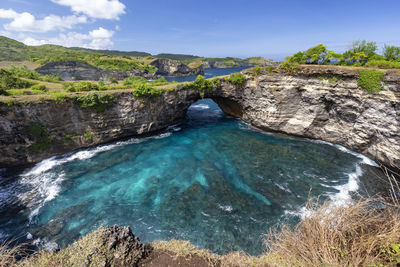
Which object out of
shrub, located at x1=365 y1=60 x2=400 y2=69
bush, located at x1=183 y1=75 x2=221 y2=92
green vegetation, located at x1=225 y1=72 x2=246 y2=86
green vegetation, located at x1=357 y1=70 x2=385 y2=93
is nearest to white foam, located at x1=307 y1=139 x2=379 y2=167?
green vegetation, located at x1=357 y1=70 x2=385 y2=93

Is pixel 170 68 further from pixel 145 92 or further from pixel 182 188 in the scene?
pixel 182 188

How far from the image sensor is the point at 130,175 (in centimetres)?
1814

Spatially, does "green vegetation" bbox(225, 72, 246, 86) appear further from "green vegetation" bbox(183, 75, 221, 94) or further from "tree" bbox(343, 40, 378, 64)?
"tree" bbox(343, 40, 378, 64)

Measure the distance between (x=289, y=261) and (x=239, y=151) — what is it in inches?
662

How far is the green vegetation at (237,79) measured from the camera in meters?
28.5

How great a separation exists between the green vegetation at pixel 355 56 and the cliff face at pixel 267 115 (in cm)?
352

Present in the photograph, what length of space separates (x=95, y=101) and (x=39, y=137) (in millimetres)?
7821

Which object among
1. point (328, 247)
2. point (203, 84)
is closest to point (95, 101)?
point (203, 84)

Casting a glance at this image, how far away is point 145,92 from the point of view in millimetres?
24234

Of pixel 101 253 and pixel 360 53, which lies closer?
pixel 101 253

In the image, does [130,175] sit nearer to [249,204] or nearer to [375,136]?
[249,204]

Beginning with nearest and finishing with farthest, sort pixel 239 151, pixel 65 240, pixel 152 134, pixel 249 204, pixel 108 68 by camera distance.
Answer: pixel 65 240 < pixel 249 204 < pixel 239 151 < pixel 152 134 < pixel 108 68

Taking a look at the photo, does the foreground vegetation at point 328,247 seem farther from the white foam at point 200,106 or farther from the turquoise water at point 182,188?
the white foam at point 200,106

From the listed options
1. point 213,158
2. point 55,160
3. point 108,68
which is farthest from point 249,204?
point 108,68
